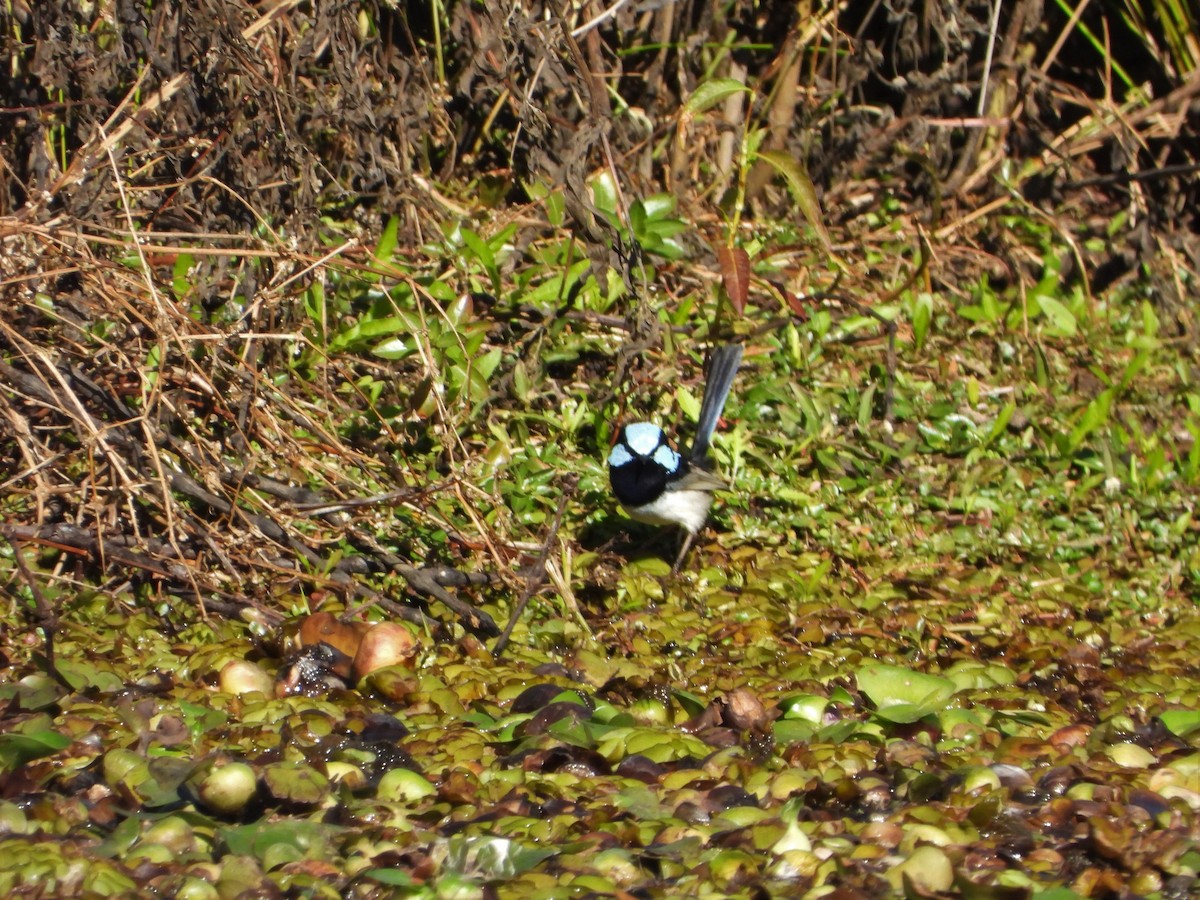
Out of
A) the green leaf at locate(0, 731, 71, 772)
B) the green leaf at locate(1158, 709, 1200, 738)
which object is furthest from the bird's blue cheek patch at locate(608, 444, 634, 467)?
the green leaf at locate(0, 731, 71, 772)

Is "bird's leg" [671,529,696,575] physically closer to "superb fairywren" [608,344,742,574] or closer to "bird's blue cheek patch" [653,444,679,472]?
"superb fairywren" [608,344,742,574]

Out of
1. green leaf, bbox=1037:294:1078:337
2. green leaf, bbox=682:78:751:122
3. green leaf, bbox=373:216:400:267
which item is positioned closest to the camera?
green leaf, bbox=682:78:751:122

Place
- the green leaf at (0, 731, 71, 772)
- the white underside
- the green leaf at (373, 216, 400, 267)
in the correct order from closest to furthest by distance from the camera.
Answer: the green leaf at (0, 731, 71, 772), the white underside, the green leaf at (373, 216, 400, 267)

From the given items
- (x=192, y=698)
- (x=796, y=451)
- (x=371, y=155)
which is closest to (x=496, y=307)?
(x=371, y=155)

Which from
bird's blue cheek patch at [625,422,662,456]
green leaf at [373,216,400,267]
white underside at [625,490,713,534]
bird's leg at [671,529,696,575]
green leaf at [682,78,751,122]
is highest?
green leaf at [682,78,751,122]

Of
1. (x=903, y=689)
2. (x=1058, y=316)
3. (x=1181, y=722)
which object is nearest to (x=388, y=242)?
(x=903, y=689)

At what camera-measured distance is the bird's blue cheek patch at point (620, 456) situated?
4.61m

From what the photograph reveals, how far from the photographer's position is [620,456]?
464 cm

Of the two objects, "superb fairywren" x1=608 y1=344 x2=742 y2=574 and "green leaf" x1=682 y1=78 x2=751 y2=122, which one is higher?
"green leaf" x1=682 y1=78 x2=751 y2=122

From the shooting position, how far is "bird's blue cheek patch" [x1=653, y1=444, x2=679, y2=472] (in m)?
4.42

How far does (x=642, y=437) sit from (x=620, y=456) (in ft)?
0.33

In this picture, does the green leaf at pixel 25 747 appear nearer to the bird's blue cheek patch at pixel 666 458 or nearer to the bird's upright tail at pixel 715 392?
the bird's blue cheek patch at pixel 666 458

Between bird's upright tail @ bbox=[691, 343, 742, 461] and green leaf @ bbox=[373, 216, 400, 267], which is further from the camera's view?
green leaf @ bbox=[373, 216, 400, 267]

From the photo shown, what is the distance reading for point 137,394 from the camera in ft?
13.3
